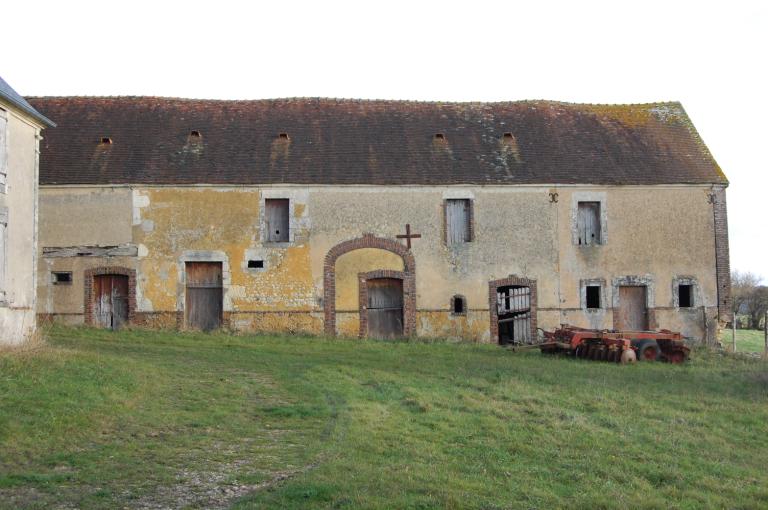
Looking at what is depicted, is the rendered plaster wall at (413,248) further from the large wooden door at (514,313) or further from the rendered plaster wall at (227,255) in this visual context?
the large wooden door at (514,313)

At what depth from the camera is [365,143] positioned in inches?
961

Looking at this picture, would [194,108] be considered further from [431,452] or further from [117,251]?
[431,452]

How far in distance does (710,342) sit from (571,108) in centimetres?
859

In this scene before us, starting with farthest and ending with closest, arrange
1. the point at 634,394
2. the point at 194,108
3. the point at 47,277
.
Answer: the point at 194,108 → the point at 47,277 → the point at 634,394

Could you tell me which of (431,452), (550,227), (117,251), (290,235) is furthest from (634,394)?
(117,251)

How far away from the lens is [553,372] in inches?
646

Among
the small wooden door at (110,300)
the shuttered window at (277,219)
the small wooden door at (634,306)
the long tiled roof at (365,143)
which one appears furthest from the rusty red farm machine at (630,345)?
the small wooden door at (110,300)

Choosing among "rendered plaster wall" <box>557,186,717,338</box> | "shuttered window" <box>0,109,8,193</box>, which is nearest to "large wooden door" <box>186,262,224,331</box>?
"shuttered window" <box>0,109,8,193</box>

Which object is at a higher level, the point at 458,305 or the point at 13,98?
the point at 13,98

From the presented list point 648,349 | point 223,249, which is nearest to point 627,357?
point 648,349

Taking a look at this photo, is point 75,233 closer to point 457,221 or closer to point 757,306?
point 457,221

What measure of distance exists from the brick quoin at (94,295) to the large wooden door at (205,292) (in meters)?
1.48

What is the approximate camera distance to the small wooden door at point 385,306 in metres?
22.9

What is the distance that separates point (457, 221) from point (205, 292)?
293 inches
